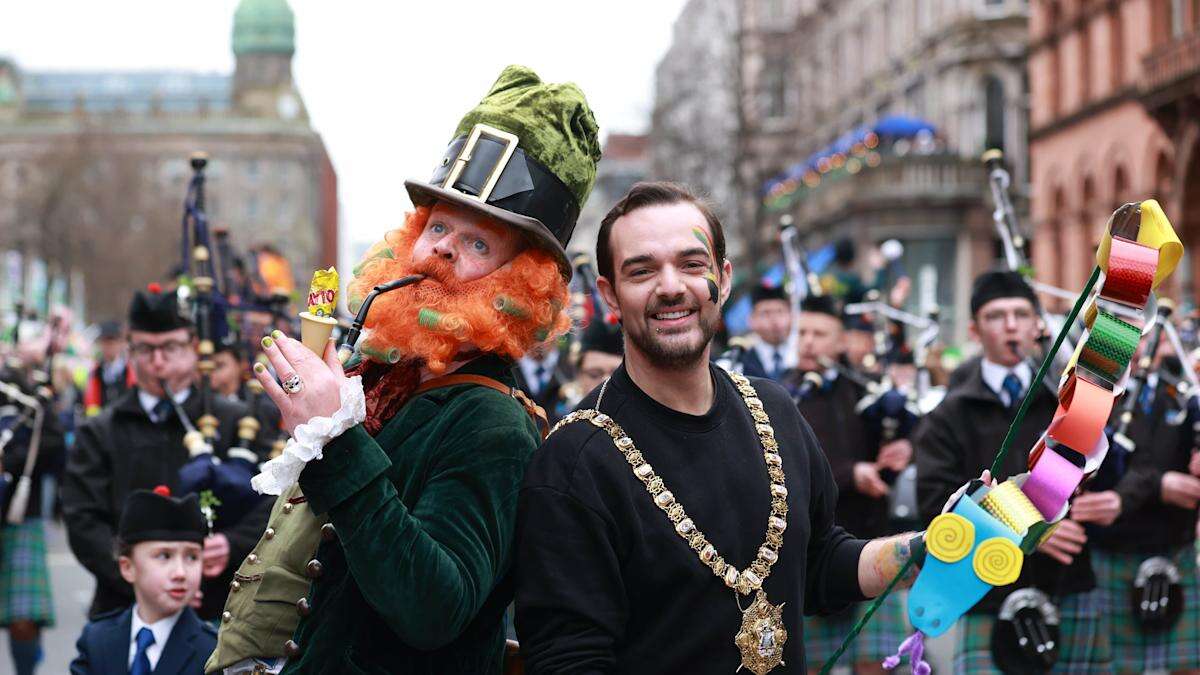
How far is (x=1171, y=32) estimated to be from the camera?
24.6 m

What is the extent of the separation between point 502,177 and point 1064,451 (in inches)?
49.0

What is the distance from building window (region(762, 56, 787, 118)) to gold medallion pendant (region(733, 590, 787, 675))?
4154 cm

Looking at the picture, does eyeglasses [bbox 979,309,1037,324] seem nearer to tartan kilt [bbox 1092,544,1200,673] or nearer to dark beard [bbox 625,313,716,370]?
tartan kilt [bbox 1092,544,1200,673]

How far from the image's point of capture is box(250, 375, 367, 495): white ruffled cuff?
2896 mm

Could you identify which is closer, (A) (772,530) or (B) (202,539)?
(A) (772,530)

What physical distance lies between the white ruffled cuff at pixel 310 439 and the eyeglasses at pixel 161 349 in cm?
366

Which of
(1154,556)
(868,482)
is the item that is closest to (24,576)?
(868,482)

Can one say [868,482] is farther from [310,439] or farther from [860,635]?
[310,439]

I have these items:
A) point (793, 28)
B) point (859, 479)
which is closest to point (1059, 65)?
point (793, 28)

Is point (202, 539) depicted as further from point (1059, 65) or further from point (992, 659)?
point (1059, 65)

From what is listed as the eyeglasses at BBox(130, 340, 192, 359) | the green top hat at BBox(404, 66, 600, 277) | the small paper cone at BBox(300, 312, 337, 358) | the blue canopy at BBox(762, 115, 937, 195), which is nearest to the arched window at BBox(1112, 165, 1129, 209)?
the blue canopy at BBox(762, 115, 937, 195)

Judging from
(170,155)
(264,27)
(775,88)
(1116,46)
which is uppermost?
(264,27)

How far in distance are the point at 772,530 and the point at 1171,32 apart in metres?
23.5

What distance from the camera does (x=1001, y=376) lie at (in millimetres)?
6785
